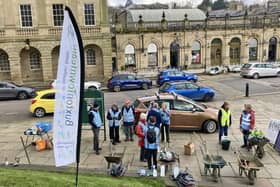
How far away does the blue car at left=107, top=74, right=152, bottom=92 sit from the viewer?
89.1 feet

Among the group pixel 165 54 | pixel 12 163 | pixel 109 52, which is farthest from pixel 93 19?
pixel 12 163

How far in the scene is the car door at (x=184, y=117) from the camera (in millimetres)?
13219

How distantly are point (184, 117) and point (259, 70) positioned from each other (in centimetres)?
2177

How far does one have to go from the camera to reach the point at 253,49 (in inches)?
1775

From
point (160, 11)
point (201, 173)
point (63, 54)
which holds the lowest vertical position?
point (201, 173)

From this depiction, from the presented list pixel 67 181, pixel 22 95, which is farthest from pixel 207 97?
pixel 67 181

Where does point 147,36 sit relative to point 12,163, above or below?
above

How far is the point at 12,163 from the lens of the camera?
9945mm

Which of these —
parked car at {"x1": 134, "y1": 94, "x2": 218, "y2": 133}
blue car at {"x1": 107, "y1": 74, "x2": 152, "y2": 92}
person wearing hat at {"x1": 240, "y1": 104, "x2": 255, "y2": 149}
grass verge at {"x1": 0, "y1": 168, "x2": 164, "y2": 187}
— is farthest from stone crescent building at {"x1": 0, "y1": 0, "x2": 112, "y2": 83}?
grass verge at {"x1": 0, "y1": 168, "x2": 164, "y2": 187}

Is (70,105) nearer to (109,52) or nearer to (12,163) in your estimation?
(12,163)

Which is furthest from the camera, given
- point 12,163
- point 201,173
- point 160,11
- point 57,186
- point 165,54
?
point 160,11

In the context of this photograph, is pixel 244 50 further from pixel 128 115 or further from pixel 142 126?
pixel 142 126

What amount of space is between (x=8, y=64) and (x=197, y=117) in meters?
24.6

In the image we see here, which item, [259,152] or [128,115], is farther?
[128,115]
